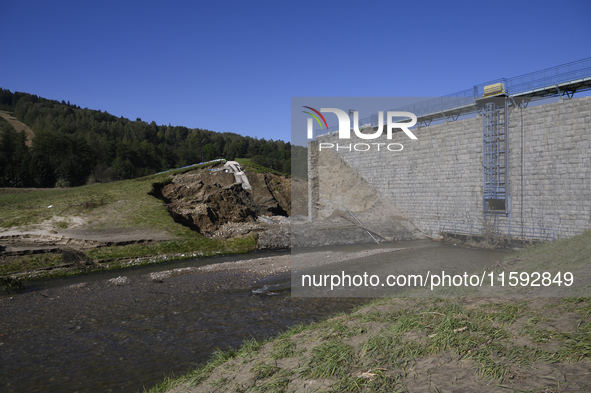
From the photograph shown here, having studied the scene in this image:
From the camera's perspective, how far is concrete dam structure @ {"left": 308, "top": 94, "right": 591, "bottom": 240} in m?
15.2

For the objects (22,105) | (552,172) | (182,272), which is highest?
(22,105)

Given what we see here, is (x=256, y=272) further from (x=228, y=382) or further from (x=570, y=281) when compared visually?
(x=570, y=281)

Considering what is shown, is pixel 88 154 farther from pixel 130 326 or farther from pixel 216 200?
pixel 130 326

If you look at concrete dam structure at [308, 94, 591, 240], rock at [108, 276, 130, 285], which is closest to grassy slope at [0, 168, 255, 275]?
rock at [108, 276, 130, 285]

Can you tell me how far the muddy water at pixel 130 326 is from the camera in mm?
6523

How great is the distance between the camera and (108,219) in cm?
2233

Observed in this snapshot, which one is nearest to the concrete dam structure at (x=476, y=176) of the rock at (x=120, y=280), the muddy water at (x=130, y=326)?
the muddy water at (x=130, y=326)

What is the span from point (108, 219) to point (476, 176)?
2470 cm

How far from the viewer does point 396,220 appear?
24.1m

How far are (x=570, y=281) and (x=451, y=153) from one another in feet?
51.0

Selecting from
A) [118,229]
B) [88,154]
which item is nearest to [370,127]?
[118,229]

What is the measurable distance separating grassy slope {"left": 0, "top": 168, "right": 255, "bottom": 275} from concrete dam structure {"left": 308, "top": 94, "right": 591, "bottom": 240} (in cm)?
1099

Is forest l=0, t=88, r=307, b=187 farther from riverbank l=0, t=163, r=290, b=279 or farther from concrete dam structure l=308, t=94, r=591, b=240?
concrete dam structure l=308, t=94, r=591, b=240

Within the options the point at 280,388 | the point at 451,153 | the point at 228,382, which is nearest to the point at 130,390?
the point at 228,382
